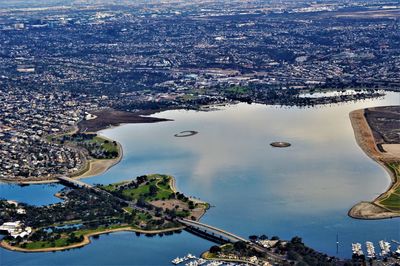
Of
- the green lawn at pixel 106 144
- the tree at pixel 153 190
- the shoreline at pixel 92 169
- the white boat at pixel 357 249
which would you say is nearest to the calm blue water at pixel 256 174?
the white boat at pixel 357 249

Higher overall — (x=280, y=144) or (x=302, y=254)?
(x=302, y=254)

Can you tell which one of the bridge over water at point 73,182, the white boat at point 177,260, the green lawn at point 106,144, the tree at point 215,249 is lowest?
the green lawn at point 106,144

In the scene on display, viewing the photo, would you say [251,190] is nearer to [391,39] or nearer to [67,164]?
[67,164]

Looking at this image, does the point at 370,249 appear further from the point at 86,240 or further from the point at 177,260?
the point at 86,240

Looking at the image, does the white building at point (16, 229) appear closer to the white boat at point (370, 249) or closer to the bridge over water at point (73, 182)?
the bridge over water at point (73, 182)

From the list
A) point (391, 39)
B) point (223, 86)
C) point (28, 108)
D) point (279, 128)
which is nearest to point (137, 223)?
point (279, 128)

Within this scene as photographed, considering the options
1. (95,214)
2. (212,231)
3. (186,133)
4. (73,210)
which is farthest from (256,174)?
(186,133)
